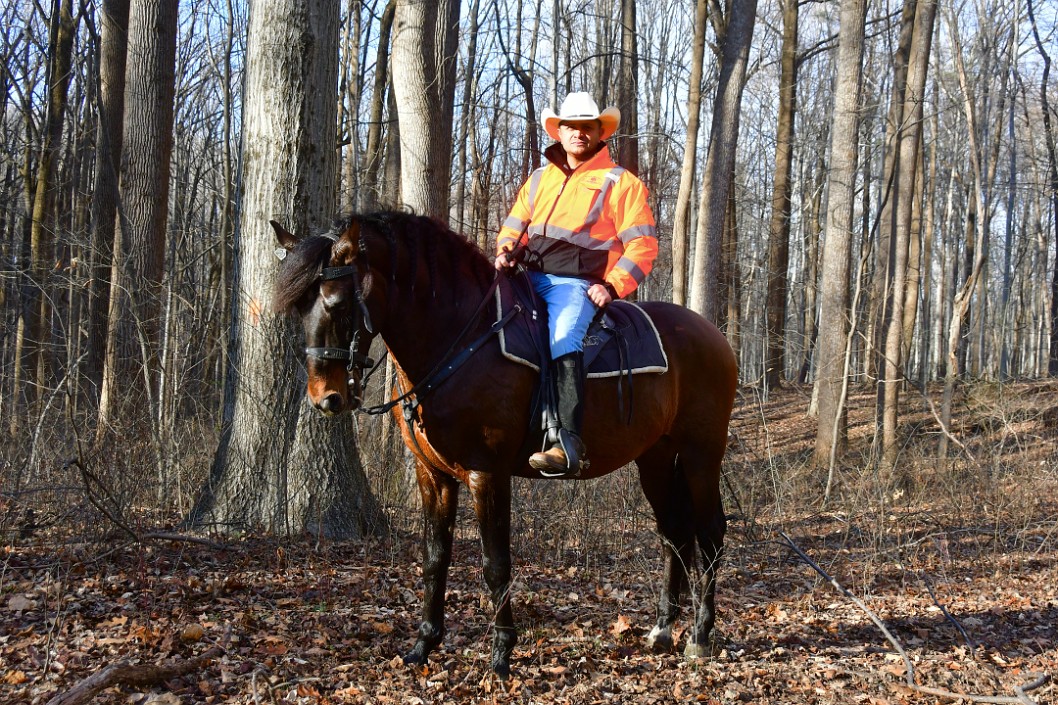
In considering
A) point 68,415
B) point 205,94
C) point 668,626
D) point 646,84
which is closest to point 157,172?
point 68,415

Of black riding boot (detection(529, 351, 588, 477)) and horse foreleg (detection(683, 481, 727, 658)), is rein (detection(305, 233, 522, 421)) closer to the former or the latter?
black riding boot (detection(529, 351, 588, 477))

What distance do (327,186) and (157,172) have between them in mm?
7126

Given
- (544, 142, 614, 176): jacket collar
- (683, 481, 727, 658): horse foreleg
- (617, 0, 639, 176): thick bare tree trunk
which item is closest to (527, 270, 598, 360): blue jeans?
(544, 142, 614, 176): jacket collar

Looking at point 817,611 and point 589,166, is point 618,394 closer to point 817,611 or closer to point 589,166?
point 589,166

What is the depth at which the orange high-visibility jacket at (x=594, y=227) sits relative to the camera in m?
5.09

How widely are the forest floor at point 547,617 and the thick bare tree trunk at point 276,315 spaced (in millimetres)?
377

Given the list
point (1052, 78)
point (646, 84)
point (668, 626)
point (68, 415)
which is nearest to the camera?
point (668, 626)

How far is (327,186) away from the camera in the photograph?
265 inches

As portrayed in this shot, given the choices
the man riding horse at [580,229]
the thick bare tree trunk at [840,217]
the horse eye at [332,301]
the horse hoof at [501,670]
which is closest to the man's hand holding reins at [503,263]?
the man riding horse at [580,229]

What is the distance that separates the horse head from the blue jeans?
1.18 metres

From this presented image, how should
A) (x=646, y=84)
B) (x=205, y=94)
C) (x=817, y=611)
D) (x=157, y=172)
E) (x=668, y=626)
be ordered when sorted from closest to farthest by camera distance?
(x=668, y=626)
(x=817, y=611)
(x=157, y=172)
(x=205, y=94)
(x=646, y=84)

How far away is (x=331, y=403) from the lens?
3939 mm

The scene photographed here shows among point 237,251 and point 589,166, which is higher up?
point 589,166

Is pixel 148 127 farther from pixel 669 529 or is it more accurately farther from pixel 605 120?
pixel 669 529
